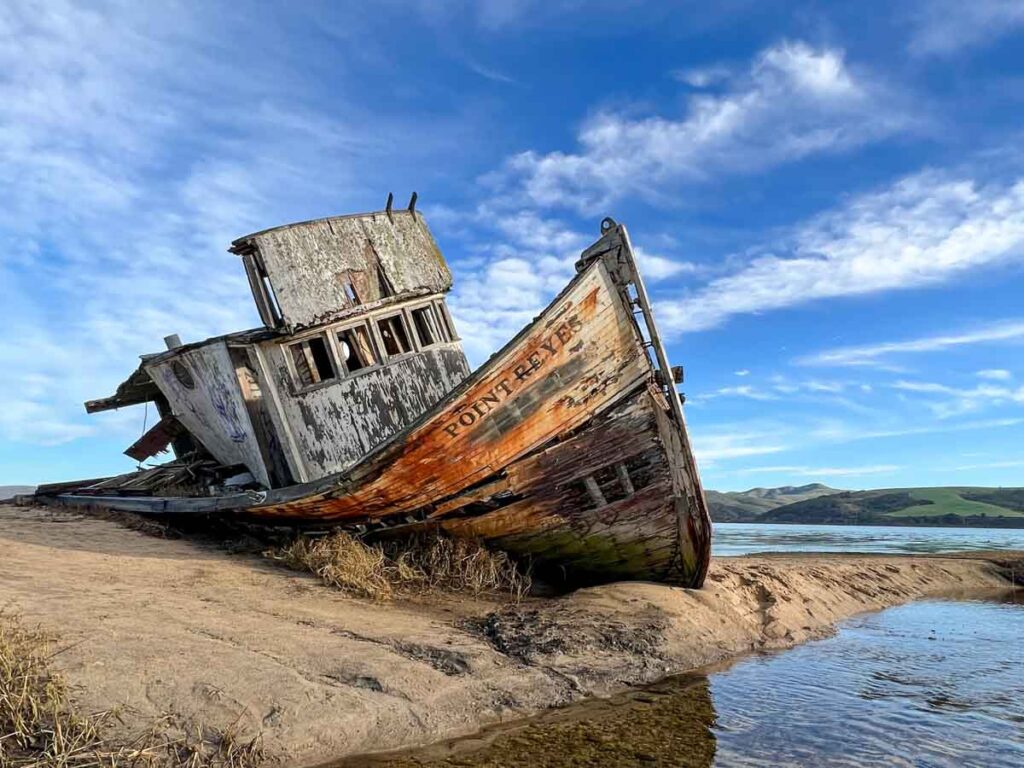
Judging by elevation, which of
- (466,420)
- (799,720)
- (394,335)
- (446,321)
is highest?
(446,321)

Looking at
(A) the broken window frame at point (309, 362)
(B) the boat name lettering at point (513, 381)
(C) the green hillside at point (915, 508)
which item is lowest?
(C) the green hillside at point (915, 508)

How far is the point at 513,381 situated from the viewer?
282 inches

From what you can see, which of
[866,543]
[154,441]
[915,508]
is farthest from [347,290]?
[915,508]

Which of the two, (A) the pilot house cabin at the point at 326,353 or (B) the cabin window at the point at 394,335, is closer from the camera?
(A) the pilot house cabin at the point at 326,353

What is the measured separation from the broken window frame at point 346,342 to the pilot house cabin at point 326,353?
15mm

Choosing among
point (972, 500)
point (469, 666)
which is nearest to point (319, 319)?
point (469, 666)

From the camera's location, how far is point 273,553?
26.8 feet

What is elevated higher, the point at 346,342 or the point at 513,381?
the point at 346,342

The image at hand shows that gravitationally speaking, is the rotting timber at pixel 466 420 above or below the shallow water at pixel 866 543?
above

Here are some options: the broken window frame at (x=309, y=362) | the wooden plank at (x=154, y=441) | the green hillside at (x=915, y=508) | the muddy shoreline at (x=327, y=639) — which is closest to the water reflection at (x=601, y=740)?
the muddy shoreline at (x=327, y=639)

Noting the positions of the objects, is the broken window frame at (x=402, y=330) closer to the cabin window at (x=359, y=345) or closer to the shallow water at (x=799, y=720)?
the cabin window at (x=359, y=345)

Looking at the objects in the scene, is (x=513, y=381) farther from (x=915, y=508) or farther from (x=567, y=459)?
(x=915, y=508)

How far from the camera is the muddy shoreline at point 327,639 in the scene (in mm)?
4129

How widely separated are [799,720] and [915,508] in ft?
145
